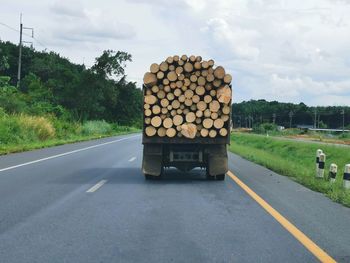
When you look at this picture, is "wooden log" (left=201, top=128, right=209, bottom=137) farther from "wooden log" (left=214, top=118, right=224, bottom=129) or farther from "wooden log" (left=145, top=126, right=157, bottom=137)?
"wooden log" (left=145, top=126, right=157, bottom=137)

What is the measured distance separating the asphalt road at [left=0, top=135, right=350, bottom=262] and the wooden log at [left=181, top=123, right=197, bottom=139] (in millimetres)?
1120

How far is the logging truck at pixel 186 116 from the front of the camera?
41.3 feet

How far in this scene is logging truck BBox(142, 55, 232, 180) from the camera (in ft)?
41.3

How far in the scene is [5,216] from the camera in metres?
7.87

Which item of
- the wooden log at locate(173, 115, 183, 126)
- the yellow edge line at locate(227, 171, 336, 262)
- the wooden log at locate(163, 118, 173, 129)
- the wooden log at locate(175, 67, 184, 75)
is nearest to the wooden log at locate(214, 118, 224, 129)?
the wooden log at locate(173, 115, 183, 126)

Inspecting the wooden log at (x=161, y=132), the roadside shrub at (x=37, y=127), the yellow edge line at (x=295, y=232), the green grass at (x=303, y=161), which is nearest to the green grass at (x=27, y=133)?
the roadside shrub at (x=37, y=127)

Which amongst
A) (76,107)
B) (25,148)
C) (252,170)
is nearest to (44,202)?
(252,170)

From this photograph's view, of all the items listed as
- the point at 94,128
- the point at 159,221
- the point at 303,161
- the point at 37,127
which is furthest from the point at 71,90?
the point at 159,221

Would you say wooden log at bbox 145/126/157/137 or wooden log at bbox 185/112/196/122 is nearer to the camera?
wooden log at bbox 145/126/157/137

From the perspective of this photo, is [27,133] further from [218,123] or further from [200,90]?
[218,123]

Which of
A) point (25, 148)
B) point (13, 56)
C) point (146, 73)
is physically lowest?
point (25, 148)

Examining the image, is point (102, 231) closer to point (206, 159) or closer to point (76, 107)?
point (206, 159)

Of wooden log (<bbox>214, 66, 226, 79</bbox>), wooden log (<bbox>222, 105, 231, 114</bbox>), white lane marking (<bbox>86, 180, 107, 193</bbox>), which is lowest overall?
white lane marking (<bbox>86, 180, 107, 193</bbox>)

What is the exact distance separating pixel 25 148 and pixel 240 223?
18.6m
